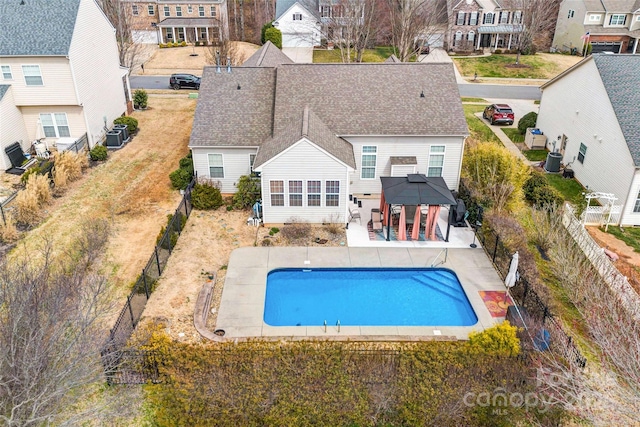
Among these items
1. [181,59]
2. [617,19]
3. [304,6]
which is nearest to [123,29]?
[181,59]

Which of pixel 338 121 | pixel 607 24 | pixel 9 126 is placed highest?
pixel 607 24

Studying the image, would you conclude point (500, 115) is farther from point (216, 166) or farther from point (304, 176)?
point (216, 166)

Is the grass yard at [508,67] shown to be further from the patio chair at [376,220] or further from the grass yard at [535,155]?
the patio chair at [376,220]

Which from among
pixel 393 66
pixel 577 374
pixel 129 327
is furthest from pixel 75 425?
pixel 393 66

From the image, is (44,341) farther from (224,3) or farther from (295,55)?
(224,3)

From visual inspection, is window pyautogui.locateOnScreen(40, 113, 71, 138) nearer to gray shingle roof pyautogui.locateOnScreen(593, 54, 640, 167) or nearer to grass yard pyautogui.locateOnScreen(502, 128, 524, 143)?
grass yard pyautogui.locateOnScreen(502, 128, 524, 143)

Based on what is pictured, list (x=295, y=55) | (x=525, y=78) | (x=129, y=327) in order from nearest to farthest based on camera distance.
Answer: (x=129, y=327)
(x=525, y=78)
(x=295, y=55)
